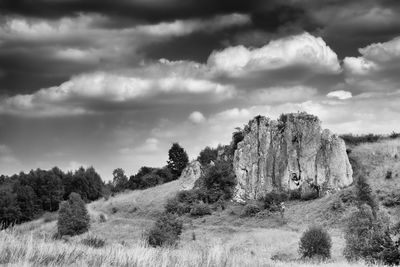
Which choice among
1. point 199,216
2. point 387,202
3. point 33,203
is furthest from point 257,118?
point 33,203

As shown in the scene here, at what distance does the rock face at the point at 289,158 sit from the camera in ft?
176

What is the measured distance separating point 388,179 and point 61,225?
37411 millimetres

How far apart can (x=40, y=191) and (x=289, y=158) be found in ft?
203

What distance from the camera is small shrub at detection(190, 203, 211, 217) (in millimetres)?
56531

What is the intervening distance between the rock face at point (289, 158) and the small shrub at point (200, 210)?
3944 millimetres

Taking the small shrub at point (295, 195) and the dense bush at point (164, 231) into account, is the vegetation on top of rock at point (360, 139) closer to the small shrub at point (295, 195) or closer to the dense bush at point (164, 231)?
the small shrub at point (295, 195)

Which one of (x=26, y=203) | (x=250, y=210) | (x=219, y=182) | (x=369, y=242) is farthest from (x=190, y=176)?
(x=369, y=242)

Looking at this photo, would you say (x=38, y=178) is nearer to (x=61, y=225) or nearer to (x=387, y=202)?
(x=61, y=225)

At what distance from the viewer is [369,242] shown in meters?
27.0

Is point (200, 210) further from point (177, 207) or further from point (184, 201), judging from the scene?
point (184, 201)

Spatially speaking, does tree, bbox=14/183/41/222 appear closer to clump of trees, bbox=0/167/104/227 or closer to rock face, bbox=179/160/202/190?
clump of trees, bbox=0/167/104/227

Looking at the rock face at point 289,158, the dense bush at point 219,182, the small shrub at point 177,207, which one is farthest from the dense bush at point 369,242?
the small shrub at point 177,207

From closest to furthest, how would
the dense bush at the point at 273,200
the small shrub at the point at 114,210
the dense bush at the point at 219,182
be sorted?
the dense bush at the point at 273,200 → the dense bush at the point at 219,182 → the small shrub at the point at 114,210

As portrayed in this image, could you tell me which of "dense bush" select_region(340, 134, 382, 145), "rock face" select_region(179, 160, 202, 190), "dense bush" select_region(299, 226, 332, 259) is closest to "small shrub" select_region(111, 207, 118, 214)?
"rock face" select_region(179, 160, 202, 190)
